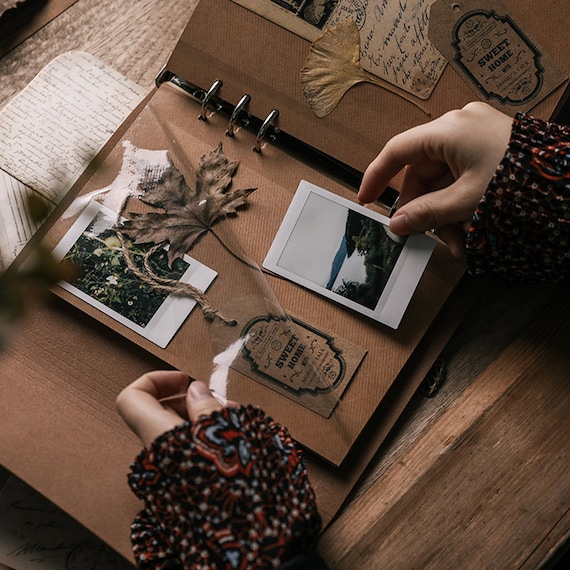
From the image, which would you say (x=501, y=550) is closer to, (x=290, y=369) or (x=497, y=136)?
(x=290, y=369)

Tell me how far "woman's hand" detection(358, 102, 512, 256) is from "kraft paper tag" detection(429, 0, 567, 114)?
0.07 metres

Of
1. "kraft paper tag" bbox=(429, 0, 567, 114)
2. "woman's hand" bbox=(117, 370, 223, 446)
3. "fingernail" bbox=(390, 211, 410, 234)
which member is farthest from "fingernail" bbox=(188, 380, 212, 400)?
"kraft paper tag" bbox=(429, 0, 567, 114)

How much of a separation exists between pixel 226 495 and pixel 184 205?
0.39 m

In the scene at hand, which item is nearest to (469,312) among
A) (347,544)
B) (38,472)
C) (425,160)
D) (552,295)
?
(552,295)

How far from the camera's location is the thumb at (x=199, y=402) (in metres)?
0.67

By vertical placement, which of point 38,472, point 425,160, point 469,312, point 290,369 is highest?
point 425,160

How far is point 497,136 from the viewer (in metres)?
0.72

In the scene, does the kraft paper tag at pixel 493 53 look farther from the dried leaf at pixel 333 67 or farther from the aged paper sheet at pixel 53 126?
the aged paper sheet at pixel 53 126

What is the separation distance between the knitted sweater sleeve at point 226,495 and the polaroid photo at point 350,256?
224 millimetres

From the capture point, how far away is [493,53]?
2.63 feet

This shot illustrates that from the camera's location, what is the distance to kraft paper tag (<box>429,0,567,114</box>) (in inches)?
31.2

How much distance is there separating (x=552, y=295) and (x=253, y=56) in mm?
522

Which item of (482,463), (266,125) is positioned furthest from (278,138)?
(482,463)

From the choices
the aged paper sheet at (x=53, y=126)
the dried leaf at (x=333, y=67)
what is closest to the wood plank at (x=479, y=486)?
the dried leaf at (x=333, y=67)
